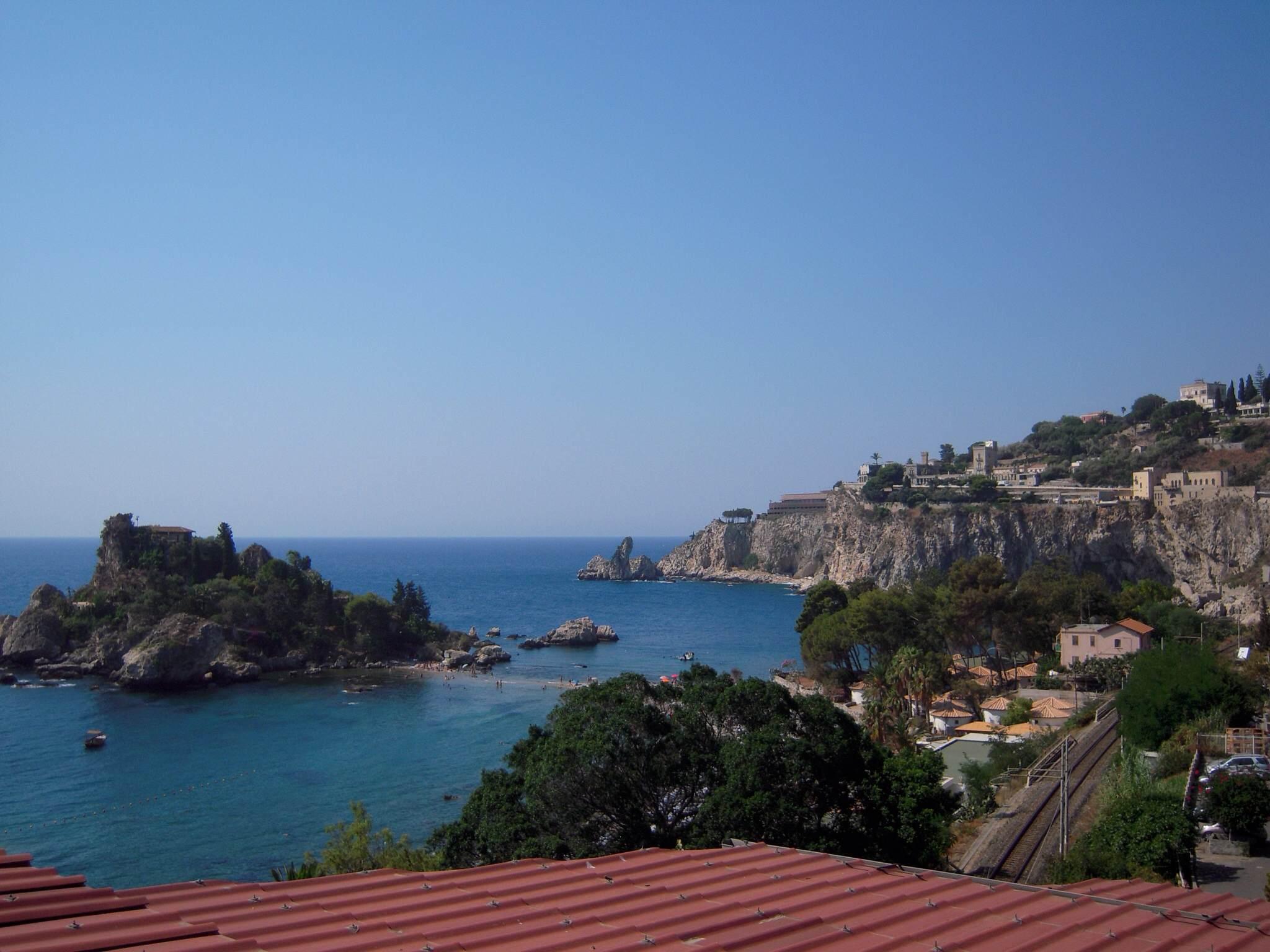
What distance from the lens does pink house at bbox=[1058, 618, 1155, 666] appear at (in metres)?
42.9

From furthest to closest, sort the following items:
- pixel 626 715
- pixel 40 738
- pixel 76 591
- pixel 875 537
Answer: pixel 875 537
pixel 76 591
pixel 40 738
pixel 626 715

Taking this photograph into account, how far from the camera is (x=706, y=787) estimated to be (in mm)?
17453

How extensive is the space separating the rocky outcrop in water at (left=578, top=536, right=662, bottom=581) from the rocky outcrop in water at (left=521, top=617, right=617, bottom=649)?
7924cm

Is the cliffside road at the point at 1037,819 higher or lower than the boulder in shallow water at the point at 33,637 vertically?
higher

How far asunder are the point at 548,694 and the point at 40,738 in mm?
26845

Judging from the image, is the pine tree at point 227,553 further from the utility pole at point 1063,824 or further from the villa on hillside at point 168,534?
the utility pole at point 1063,824

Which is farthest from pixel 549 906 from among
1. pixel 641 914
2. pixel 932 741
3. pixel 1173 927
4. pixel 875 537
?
pixel 875 537

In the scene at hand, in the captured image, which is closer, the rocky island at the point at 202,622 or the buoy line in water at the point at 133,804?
the buoy line in water at the point at 133,804

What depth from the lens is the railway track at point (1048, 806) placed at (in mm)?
17422

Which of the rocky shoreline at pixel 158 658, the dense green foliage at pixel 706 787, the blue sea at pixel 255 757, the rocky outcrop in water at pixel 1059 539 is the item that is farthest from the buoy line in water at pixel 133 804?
the rocky outcrop in water at pixel 1059 539

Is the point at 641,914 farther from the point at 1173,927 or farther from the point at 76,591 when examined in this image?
the point at 76,591

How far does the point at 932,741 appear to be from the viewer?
34375 mm

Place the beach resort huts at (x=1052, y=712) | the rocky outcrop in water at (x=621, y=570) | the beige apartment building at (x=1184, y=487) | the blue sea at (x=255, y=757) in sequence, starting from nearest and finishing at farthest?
the blue sea at (x=255, y=757) < the beach resort huts at (x=1052, y=712) < the beige apartment building at (x=1184, y=487) < the rocky outcrop in water at (x=621, y=570)

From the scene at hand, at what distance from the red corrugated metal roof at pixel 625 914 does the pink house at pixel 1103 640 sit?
39.0 m
